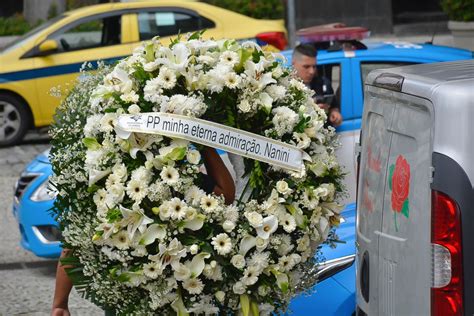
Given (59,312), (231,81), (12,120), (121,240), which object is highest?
(231,81)

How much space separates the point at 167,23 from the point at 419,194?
34.9 feet

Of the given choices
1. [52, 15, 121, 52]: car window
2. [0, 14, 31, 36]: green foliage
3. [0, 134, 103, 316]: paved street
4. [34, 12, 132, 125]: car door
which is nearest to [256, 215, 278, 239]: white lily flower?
[0, 134, 103, 316]: paved street

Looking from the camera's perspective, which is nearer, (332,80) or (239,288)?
(239,288)

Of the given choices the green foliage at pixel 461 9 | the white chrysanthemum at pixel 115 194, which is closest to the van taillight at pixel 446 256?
the white chrysanthemum at pixel 115 194

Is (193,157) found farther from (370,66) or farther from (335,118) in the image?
(370,66)

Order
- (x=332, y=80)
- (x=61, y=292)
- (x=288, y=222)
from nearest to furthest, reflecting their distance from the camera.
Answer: (x=288, y=222) → (x=61, y=292) → (x=332, y=80)

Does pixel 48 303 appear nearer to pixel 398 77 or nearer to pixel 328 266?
pixel 328 266

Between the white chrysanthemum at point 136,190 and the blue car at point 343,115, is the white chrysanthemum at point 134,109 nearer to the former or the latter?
the white chrysanthemum at point 136,190

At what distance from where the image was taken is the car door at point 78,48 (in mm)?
13492

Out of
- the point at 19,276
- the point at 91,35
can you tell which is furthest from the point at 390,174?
the point at 91,35

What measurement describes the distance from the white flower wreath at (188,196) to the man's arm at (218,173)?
0.10 meters

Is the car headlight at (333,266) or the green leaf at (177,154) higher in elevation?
the green leaf at (177,154)

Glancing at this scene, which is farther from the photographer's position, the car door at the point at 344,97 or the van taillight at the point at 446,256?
the car door at the point at 344,97

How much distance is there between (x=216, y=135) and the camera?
4234 millimetres
